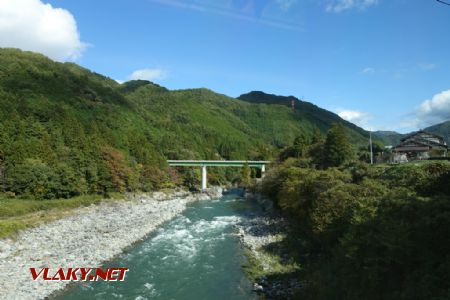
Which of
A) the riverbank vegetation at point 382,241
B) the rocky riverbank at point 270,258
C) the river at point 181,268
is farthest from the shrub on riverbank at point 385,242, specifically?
the river at point 181,268

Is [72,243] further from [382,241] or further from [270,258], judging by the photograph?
[382,241]

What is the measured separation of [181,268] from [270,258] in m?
6.47

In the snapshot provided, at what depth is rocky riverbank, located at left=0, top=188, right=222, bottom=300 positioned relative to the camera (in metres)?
21.2

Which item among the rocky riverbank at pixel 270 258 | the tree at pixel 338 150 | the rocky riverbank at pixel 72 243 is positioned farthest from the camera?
the tree at pixel 338 150

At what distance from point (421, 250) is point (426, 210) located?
197 centimetres

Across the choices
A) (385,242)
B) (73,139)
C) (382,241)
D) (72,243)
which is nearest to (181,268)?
(72,243)

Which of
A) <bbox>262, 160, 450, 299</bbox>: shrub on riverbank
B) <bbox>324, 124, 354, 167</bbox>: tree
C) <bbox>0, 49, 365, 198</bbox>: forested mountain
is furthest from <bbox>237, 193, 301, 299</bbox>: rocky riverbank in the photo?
<bbox>0, 49, 365, 198</bbox>: forested mountain

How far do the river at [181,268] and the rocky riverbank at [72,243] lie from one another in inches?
50.5

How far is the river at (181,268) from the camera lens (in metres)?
21.3

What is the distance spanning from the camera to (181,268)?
2642cm

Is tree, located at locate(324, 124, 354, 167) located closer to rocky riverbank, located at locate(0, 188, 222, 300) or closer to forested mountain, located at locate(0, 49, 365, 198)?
rocky riverbank, located at locate(0, 188, 222, 300)

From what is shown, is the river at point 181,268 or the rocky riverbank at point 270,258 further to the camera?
the river at point 181,268

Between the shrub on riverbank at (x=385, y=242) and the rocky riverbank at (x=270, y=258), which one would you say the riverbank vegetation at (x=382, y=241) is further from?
the rocky riverbank at (x=270, y=258)

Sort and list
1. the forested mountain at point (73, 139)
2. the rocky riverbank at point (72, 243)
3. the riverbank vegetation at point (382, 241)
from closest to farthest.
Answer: the riverbank vegetation at point (382, 241), the rocky riverbank at point (72, 243), the forested mountain at point (73, 139)
